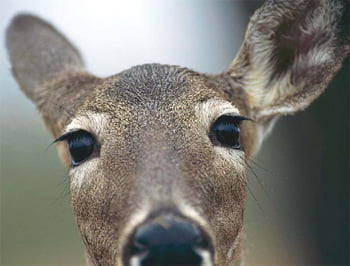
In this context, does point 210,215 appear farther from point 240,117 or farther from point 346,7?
point 346,7

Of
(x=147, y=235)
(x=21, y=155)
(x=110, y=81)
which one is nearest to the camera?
(x=147, y=235)

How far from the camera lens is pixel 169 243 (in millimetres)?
4645

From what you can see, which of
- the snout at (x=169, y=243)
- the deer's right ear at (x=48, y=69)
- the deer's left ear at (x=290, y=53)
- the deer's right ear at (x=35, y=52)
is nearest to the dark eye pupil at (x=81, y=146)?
the deer's right ear at (x=48, y=69)

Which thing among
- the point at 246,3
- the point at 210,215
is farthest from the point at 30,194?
the point at 210,215

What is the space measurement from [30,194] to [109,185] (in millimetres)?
14382

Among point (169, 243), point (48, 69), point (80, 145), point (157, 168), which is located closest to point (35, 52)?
point (48, 69)

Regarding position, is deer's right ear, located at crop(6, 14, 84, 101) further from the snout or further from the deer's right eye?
the snout

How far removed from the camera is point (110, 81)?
678 cm

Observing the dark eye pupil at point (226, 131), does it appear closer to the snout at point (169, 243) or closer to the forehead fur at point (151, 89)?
the forehead fur at point (151, 89)

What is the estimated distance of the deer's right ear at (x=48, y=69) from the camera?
7.72 metres

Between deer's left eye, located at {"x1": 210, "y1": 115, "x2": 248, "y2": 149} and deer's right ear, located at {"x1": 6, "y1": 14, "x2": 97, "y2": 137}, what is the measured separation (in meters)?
1.77

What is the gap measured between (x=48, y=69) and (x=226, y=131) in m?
Result: 3.61

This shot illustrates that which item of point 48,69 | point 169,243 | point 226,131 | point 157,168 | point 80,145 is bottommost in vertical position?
point 169,243

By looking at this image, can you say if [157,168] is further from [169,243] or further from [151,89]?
[151,89]
